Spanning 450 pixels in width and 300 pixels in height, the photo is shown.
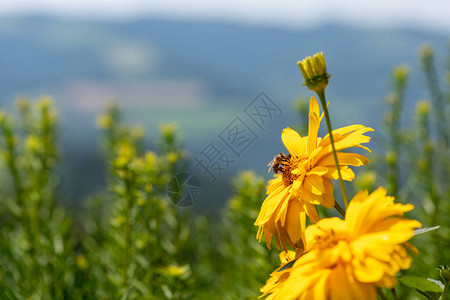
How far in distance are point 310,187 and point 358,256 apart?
126 mm

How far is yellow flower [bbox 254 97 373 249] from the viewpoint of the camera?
45cm

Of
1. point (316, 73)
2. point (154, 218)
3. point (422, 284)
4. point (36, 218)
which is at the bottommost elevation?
point (36, 218)

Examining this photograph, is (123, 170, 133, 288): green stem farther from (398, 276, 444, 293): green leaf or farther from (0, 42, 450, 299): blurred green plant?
(398, 276, 444, 293): green leaf

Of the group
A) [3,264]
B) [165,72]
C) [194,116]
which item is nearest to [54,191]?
[3,264]

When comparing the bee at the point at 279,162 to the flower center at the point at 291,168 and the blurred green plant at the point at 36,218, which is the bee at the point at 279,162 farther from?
the blurred green plant at the point at 36,218

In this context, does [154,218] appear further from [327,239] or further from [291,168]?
[327,239]

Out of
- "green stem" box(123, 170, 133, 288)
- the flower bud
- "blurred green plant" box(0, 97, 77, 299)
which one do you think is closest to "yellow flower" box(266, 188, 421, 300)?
the flower bud

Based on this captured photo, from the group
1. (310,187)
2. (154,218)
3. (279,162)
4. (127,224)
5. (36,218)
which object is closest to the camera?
(310,187)

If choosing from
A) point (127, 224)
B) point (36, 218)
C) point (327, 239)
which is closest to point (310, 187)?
point (327, 239)

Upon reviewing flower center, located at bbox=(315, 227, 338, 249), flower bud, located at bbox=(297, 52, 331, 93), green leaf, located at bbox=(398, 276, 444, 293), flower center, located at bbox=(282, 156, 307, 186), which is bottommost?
green leaf, located at bbox=(398, 276, 444, 293)

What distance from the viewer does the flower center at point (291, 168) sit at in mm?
533

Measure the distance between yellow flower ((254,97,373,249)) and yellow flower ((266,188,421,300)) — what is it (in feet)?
0.16

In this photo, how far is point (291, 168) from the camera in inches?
21.6

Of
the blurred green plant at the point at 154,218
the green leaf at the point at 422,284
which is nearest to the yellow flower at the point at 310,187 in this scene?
the green leaf at the point at 422,284
